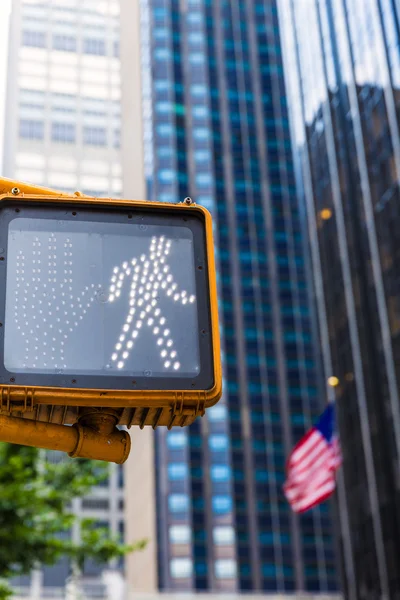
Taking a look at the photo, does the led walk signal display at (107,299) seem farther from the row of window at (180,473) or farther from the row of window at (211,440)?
the row of window at (180,473)

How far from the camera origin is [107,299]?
9.15 feet

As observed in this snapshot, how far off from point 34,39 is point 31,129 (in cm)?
1043

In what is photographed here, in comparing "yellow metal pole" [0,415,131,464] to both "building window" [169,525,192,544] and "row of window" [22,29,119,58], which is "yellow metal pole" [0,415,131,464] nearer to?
"building window" [169,525,192,544]

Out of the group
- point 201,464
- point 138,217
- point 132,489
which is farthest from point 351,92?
point 132,489

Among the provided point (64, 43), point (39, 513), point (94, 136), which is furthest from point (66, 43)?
point (39, 513)

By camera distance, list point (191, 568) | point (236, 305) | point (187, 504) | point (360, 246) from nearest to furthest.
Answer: point (360, 246), point (191, 568), point (187, 504), point (236, 305)

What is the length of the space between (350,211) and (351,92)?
19.0ft

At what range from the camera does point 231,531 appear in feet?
335

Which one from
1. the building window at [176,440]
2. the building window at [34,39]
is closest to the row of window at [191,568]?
the building window at [176,440]

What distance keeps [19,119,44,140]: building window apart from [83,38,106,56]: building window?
984cm

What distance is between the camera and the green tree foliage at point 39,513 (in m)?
15.6

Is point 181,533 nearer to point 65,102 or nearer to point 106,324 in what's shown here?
point 65,102

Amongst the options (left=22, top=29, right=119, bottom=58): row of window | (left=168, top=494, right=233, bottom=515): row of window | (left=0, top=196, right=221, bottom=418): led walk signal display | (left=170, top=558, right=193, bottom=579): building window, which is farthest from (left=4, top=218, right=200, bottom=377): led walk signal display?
(left=22, top=29, right=119, bottom=58): row of window

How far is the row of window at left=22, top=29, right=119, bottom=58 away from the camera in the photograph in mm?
112000
